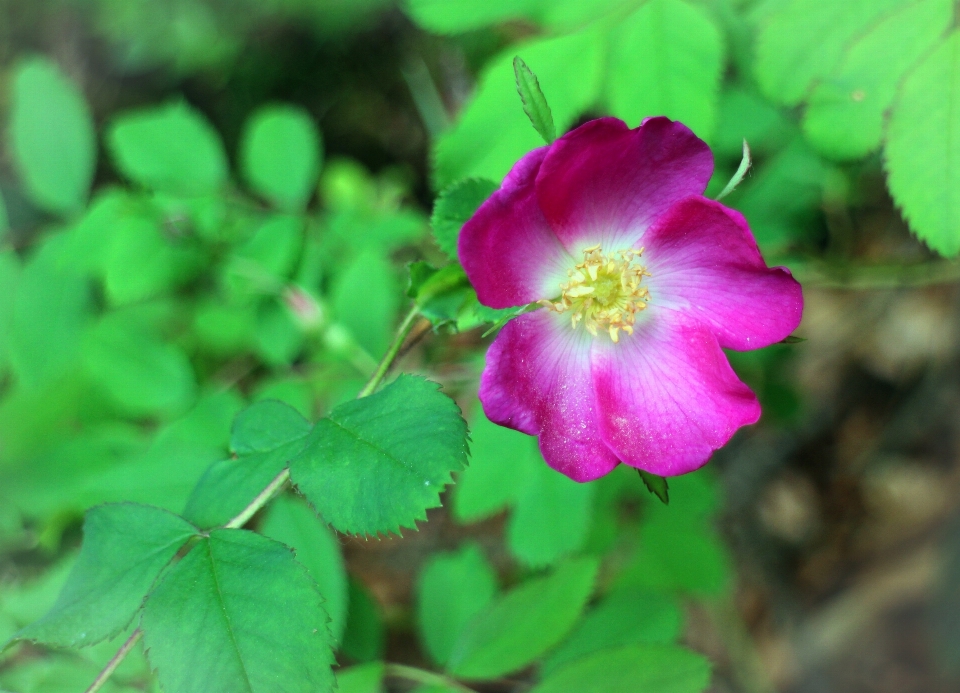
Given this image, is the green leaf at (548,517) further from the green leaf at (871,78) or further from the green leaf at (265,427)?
the green leaf at (871,78)

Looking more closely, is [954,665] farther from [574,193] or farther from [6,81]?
→ [6,81]

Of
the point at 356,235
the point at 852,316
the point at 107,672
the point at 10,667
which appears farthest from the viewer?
the point at 852,316

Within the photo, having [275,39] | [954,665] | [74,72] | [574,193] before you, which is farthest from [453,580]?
[74,72]

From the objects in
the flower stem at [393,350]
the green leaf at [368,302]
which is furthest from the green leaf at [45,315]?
the flower stem at [393,350]

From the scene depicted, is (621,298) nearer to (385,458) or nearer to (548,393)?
(548,393)

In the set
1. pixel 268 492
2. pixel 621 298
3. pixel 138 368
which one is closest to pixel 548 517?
pixel 621 298
